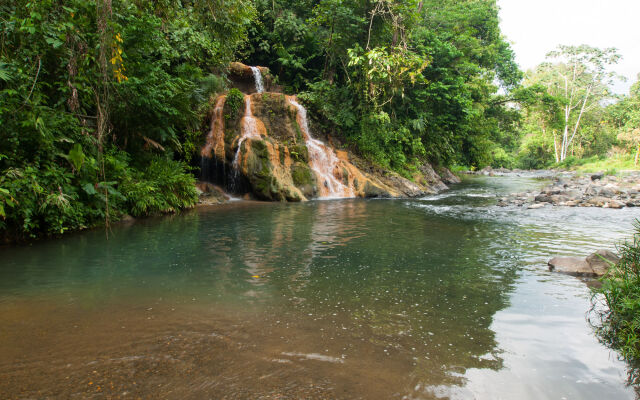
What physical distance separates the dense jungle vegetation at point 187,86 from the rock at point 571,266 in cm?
637

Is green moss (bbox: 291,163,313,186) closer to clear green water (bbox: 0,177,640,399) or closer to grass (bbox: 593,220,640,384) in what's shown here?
clear green water (bbox: 0,177,640,399)

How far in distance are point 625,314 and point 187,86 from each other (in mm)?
11938

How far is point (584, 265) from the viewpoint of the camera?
5375 millimetres

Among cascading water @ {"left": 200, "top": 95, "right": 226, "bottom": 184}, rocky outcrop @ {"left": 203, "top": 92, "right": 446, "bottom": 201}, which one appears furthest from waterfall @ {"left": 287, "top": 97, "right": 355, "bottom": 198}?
cascading water @ {"left": 200, "top": 95, "right": 226, "bottom": 184}

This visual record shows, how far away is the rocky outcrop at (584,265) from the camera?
16.9ft

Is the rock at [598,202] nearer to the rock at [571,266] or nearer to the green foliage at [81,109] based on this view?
the rock at [571,266]

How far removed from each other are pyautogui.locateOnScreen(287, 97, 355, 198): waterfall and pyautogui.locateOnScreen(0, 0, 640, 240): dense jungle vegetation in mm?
1166

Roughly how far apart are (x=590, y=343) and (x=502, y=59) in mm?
27509

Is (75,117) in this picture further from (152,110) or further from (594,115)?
(594,115)

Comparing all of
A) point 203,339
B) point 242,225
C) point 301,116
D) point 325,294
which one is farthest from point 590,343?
point 301,116

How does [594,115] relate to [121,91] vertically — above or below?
above

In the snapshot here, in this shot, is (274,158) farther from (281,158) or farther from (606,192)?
(606,192)

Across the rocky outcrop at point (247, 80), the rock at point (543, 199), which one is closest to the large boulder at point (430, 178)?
the rock at point (543, 199)

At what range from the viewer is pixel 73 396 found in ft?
7.86
